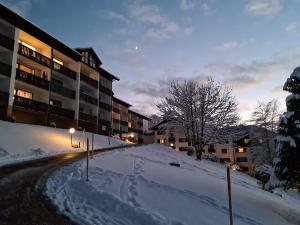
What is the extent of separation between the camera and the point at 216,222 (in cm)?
845

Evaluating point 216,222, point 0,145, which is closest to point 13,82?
Answer: point 0,145

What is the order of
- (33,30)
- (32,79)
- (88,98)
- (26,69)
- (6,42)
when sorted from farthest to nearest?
1. (88,98)
2. (26,69)
3. (33,30)
4. (32,79)
5. (6,42)

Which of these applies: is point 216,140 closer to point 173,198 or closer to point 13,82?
point 13,82

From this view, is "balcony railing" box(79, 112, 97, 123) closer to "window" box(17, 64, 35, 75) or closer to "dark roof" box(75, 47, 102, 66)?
"dark roof" box(75, 47, 102, 66)

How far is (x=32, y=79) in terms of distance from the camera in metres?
35.0

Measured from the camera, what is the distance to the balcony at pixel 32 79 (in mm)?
33231

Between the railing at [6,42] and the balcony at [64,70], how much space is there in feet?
27.6

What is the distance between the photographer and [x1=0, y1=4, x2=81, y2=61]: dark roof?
31.2 m

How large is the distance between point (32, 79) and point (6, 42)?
5465 mm

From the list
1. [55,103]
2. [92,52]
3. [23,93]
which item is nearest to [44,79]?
[23,93]

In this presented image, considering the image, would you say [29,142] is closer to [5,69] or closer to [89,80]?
[5,69]

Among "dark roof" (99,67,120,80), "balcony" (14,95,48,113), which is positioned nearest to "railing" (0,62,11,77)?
"balcony" (14,95,48,113)

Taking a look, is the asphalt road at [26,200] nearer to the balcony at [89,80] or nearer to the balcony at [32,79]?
the balcony at [32,79]

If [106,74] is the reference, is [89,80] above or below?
below
